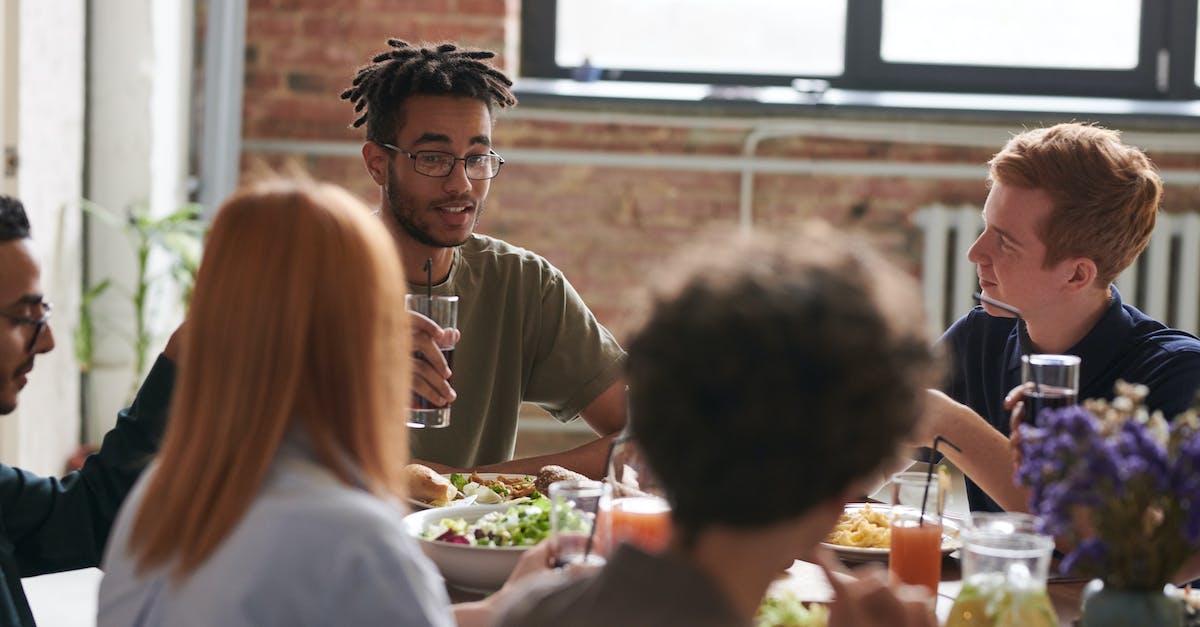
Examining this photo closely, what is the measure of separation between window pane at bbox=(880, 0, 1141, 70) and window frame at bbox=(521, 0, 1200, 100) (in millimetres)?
30

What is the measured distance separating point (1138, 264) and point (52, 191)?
316 centimetres

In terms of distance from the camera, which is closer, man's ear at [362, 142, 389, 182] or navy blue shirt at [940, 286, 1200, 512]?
navy blue shirt at [940, 286, 1200, 512]

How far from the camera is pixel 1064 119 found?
4.29 m

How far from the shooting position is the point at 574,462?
7.11 ft

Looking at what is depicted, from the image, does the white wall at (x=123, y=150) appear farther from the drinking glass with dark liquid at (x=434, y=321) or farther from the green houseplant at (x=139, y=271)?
the drinking glass with dark liquid at (x=434, y=321)

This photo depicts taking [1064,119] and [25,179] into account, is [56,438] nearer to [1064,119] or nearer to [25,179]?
[25,179]

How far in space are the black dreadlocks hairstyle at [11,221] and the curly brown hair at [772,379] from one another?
1027 millimetres

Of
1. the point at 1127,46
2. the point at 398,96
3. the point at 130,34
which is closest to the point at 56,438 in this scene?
the point at 130,34

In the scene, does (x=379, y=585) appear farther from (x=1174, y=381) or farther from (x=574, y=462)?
(x=1174, y=381)

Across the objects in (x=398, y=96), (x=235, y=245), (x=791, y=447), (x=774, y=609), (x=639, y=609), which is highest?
(x=398, y=96)

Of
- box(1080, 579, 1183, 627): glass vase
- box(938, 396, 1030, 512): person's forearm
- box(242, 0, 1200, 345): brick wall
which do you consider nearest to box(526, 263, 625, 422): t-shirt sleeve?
box(938, 396, 1030, 512): person's forearm

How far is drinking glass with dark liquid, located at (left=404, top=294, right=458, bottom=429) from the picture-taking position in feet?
6.08

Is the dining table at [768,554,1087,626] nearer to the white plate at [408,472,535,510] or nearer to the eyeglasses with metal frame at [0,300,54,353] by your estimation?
the white plate at [408,472,535,510]

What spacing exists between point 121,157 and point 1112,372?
283 centimetres
